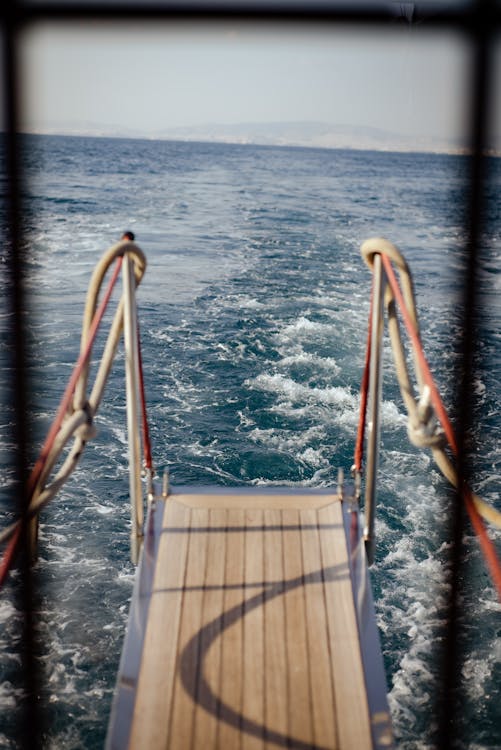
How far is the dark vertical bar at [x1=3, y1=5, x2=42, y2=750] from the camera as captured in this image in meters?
0.96

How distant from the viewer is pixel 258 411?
9383 millimetres

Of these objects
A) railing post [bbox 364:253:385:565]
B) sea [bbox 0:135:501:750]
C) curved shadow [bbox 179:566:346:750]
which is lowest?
sea [bbox 0:135:501:750]

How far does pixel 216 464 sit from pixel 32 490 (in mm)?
6848

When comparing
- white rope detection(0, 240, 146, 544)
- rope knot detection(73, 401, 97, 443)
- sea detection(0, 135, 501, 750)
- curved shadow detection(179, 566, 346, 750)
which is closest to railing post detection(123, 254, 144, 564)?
white rope detection(0, 240, 146, 544)

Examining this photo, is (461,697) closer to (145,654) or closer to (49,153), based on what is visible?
(145,654)

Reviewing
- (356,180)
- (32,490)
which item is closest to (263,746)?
(32,490)

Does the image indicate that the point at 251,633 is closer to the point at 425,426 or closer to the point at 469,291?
the point at 425,426

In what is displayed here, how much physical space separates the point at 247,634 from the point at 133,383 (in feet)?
3.08

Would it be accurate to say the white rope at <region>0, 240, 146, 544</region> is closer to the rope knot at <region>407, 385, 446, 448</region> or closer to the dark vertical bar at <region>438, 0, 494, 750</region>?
the dark vertical bar at <region>438, 0, 494, 750</region>

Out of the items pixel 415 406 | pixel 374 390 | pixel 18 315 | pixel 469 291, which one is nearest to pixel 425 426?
pixel 415 406

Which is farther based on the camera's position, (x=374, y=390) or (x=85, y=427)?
(x=374, y=390)

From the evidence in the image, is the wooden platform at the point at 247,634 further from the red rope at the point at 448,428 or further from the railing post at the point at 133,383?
the red rope at the point at 448,428

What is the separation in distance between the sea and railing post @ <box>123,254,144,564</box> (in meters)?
0.71

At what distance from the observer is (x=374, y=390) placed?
2.68 metres
